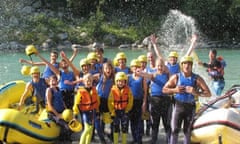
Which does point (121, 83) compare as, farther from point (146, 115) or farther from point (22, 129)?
point (22, 129)

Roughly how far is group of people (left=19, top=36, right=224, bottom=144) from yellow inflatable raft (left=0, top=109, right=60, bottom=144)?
0.33 m

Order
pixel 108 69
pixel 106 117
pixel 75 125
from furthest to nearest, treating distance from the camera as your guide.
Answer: pixel 106 117 → pixel 75 125 → pixel 108 69

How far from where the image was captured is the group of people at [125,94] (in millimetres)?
5105

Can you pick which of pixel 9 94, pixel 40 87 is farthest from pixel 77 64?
pixel 40 87

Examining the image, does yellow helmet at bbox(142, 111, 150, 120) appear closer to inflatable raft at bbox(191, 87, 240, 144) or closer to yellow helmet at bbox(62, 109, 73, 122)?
inflatable raft at bbox(191, 87, 240, 144)

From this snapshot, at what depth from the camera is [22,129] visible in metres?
5.33

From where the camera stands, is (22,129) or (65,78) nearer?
(22,129)

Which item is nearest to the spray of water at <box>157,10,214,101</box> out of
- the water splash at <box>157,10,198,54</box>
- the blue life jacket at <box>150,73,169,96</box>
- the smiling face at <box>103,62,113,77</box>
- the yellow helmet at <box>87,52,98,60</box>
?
the water splash at <box>157,10,198,54</box>

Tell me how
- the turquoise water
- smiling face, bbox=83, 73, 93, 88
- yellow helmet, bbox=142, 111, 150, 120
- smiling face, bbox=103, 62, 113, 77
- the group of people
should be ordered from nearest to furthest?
1. the group of people
2. smiling face, bbox=83, 73, 93, 88
3. smiling face, bbox=103, 62, 113, 77
4. yellow helmet, bbox=142, 111, 150, 120
5. the turquoise water

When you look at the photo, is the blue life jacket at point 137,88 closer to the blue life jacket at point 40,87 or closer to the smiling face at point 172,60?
the smiling face at point 172,60

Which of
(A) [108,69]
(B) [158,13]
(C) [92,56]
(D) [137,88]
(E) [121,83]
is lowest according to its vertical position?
(D) [137,88]

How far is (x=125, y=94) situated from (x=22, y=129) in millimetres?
1389

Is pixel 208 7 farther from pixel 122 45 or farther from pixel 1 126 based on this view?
pixel 1 126

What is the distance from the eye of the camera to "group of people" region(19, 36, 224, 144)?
5.11 meters
